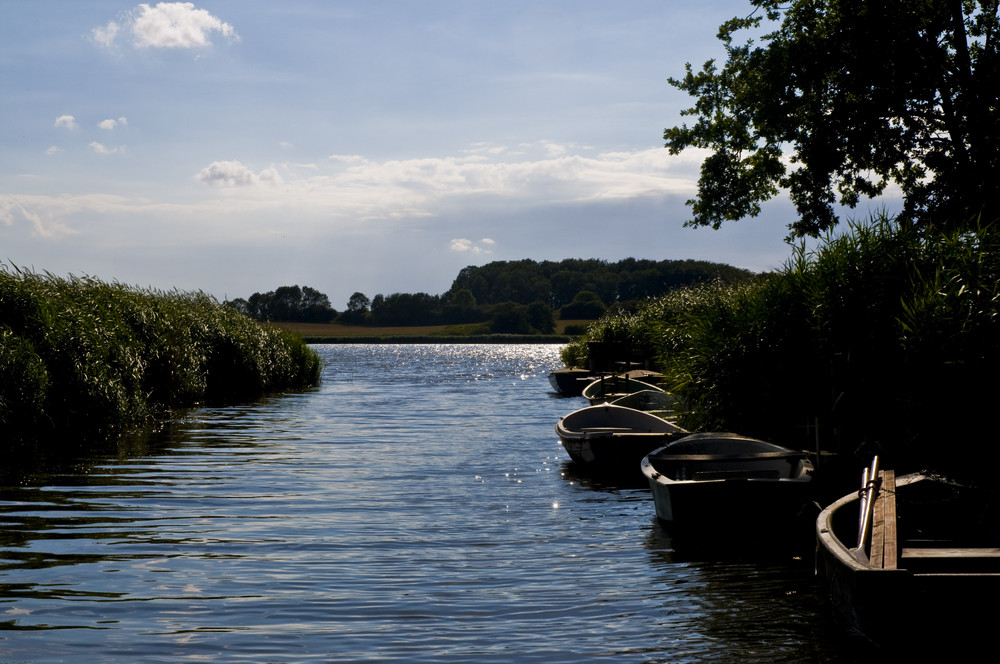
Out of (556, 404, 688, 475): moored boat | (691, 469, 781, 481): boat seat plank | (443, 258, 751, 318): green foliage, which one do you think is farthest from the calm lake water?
(443, 258, 751, 318): green foliage

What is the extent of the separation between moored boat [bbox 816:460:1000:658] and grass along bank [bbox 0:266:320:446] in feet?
52.4

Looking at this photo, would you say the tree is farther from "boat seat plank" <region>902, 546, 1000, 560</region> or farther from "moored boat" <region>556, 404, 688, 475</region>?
"boat seat plank" <region>902, 546, 1000, 560</region>

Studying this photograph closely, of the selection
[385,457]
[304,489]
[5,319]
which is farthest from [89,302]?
[304,489]

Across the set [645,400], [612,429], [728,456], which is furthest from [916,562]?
[645,400]


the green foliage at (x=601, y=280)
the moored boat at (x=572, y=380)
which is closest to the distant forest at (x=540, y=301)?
the green foliage at (x=601, y=280)

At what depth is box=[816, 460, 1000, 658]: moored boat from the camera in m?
6.76

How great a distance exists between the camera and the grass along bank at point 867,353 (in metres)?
11.5

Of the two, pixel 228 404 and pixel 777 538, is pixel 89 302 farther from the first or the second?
pixel 777 538

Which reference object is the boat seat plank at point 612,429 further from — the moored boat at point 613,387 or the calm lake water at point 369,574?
the moored boat at point 613,387

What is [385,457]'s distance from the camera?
21062 millimetres

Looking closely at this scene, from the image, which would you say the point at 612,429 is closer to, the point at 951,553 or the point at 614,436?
the point at 614,436

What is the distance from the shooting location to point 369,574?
1005 cm

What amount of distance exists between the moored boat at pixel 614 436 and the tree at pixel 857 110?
378 inches

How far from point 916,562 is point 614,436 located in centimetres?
1013
